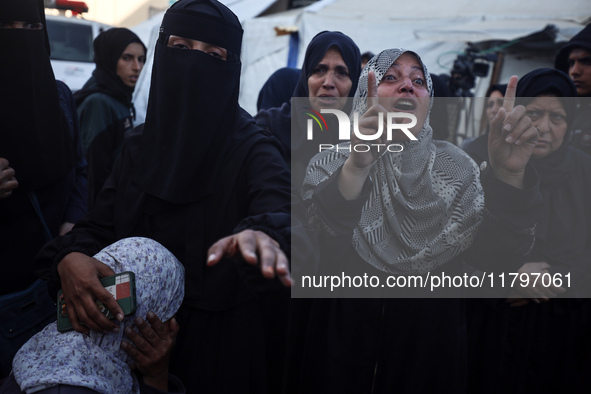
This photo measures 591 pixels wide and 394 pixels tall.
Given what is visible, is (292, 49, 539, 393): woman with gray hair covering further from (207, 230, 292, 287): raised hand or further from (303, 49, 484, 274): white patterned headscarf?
(207, 230, 292, 287): raised hand

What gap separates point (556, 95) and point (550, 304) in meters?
0.80

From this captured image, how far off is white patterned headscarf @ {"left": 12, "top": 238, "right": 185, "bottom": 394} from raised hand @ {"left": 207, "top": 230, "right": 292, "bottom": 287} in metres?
0.26

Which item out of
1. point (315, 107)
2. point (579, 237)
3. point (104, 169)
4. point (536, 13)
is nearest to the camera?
point (579, 237)

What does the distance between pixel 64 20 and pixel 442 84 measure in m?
6.77

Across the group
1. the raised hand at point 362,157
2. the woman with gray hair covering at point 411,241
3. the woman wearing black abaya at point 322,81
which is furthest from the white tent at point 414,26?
the raised hand at point 362,157

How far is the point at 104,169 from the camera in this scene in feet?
8.66

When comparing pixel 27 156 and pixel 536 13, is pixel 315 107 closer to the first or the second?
pixel 27 156

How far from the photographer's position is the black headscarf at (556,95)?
5.96ft

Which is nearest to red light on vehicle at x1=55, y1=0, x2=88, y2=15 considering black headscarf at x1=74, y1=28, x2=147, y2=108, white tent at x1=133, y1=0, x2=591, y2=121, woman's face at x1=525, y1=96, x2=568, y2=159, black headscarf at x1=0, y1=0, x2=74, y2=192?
white tent at x1=133, y1=0, x2=591, y2=121

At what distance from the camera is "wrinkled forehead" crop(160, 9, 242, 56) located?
4.12ft

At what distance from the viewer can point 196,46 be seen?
128cm

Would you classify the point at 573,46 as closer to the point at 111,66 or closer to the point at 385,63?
the point at 385,63

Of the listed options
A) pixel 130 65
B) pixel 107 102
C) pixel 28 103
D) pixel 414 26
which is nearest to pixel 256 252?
pixel 28 103

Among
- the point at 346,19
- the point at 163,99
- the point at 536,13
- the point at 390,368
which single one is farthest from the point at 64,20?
the point at 390,368
